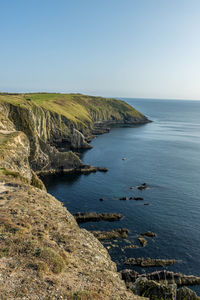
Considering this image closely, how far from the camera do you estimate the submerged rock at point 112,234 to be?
49250 millimetres

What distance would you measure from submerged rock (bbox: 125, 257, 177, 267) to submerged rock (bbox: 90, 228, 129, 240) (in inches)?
291

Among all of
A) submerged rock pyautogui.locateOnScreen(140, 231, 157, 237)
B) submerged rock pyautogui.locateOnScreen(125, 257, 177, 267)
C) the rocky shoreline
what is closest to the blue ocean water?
submerged rock pyautogui.locateOnScreen(125, 257, 177, 267)

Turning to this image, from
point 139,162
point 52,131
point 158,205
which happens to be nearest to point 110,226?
point 158,205

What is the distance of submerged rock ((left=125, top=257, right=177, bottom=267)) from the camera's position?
41.8 meters

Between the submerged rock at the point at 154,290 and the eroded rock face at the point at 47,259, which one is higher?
the eroded rock face at the point at 47,259

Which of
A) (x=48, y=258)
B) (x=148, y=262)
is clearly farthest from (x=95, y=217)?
(x=48, y=258)

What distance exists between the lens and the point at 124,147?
474 ft

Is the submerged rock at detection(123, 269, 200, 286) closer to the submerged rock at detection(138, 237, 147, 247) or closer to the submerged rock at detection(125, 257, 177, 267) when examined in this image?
the submerged rock at detection(125, 257, 177, 267)

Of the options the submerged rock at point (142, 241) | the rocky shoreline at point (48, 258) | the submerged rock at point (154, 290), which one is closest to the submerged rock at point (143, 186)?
the submerged rock at point (142, 241)

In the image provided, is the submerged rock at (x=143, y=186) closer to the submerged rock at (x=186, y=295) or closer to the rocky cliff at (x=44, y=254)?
the rocky cliff at (x=44, y=254)

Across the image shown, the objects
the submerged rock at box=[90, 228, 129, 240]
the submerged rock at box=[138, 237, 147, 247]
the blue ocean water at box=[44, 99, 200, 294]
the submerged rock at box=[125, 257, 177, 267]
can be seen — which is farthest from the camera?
the submerged rock at box=[90, 228, 129, 240]

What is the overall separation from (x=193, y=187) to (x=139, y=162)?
1355 inches

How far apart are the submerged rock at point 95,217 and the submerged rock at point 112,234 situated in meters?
5.40

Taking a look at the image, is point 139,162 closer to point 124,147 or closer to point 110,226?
point 124,147
